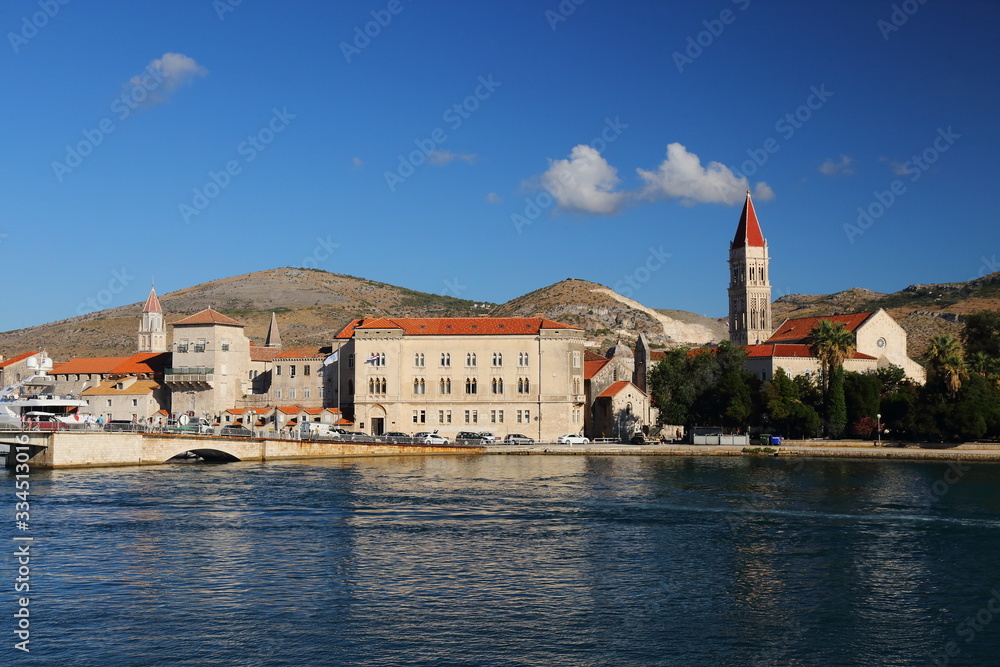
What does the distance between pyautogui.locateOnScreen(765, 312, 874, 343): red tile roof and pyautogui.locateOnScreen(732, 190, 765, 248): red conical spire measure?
16.9m

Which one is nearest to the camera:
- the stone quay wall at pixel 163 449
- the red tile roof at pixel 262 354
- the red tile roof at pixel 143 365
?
the stone quay wall at pixel 163 449

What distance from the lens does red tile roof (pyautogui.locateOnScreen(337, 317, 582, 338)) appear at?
83.1m

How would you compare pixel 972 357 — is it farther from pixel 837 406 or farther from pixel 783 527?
pixel 783 527

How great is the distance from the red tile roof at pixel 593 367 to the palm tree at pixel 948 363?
2811 cm

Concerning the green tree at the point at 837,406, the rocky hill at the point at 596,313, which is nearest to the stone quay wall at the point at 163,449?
the green tree at the point at 837,406

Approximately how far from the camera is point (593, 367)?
90.8 m

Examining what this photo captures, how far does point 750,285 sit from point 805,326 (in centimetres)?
1936

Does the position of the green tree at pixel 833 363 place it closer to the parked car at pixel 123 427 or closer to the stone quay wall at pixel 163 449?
the stone quay wall at pixel 163 449

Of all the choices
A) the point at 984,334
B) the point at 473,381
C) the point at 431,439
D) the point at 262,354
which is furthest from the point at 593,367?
the point at 984,334

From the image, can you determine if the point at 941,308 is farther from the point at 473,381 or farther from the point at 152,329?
the point at 152,329

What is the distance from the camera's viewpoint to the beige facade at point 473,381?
82.3 metres

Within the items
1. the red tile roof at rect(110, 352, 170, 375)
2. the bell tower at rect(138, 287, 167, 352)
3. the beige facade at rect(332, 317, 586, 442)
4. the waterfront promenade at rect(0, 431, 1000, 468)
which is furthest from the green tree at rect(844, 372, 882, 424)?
the bell tower at rect(138, 287, 167, 352)

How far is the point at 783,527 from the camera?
37625 mm

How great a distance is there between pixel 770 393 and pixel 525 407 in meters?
20.9
